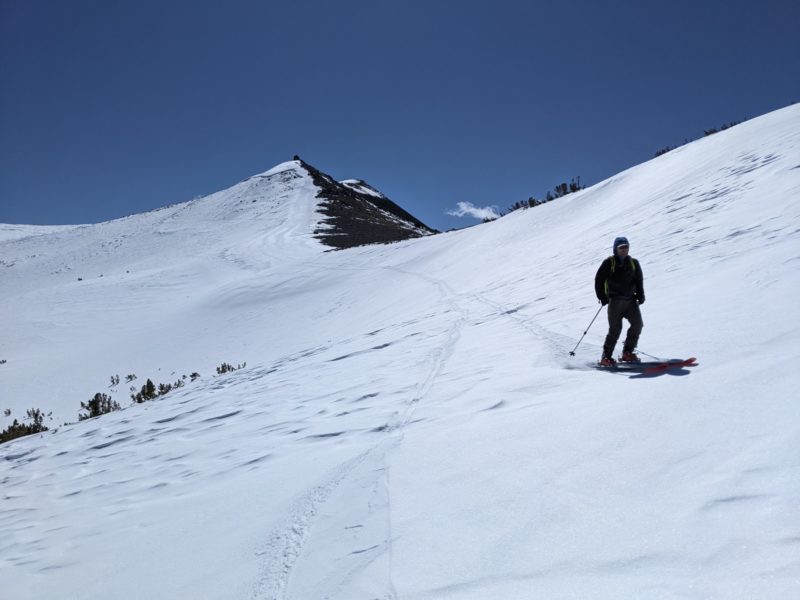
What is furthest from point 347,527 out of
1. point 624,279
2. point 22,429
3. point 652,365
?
point 22,429

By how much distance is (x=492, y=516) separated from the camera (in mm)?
2982

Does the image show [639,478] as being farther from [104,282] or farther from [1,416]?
[104,282]

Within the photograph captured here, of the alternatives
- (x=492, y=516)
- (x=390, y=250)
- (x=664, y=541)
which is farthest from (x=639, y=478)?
(x=390, y=250)

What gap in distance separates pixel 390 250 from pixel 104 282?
1733cm

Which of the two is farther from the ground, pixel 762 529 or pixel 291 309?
pixel 291 309

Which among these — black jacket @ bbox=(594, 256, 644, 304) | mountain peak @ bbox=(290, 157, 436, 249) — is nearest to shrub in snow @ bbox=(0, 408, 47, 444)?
black jacket @ bbox=(594, 256, 644, 304)

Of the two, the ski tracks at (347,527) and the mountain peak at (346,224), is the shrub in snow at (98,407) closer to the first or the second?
the ski tracks at (347,527)

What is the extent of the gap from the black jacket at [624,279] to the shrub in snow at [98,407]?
1061 centimetres

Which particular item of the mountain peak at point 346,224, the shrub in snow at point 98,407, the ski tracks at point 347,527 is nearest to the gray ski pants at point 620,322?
the ski tracks at point 347,527

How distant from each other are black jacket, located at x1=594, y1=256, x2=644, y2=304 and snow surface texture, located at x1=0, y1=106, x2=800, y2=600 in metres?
0.67

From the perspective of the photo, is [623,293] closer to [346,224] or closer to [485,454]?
[485,454]

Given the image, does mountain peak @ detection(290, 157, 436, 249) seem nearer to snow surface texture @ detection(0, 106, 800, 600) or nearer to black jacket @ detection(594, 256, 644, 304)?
snow surface texture @ detection(0, 106, 800, 600)

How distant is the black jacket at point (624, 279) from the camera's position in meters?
5.80

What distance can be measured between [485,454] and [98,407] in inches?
424
